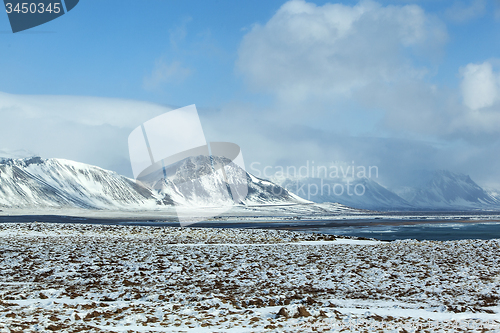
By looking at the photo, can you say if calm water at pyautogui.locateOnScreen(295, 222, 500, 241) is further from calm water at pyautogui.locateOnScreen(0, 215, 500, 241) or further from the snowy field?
the snowy field

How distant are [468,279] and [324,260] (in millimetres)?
6934

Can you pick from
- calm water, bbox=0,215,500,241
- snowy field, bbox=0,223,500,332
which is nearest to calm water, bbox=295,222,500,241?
calm water, bbox=0,215,500,241

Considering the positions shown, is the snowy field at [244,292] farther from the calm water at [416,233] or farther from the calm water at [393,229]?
the calm water at [393,229]

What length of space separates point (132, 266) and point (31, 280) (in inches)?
165

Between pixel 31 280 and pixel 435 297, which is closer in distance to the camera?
pixel 435 297

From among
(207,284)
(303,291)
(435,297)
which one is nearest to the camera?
(435,297)

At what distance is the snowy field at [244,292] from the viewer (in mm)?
10352

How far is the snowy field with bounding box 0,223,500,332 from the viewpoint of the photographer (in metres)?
10.4

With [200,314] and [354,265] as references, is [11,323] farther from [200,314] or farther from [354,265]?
[354,265]

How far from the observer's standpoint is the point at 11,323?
31.4 feet

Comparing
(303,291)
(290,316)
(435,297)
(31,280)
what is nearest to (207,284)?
(303,291)

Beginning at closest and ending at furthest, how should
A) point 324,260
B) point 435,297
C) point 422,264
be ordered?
point 435,297 < point 422,264 < point 324,260

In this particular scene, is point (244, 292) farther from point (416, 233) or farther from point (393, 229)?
point (393, 229)

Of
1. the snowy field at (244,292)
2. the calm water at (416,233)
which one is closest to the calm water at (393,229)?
the calm water at (416,233)
